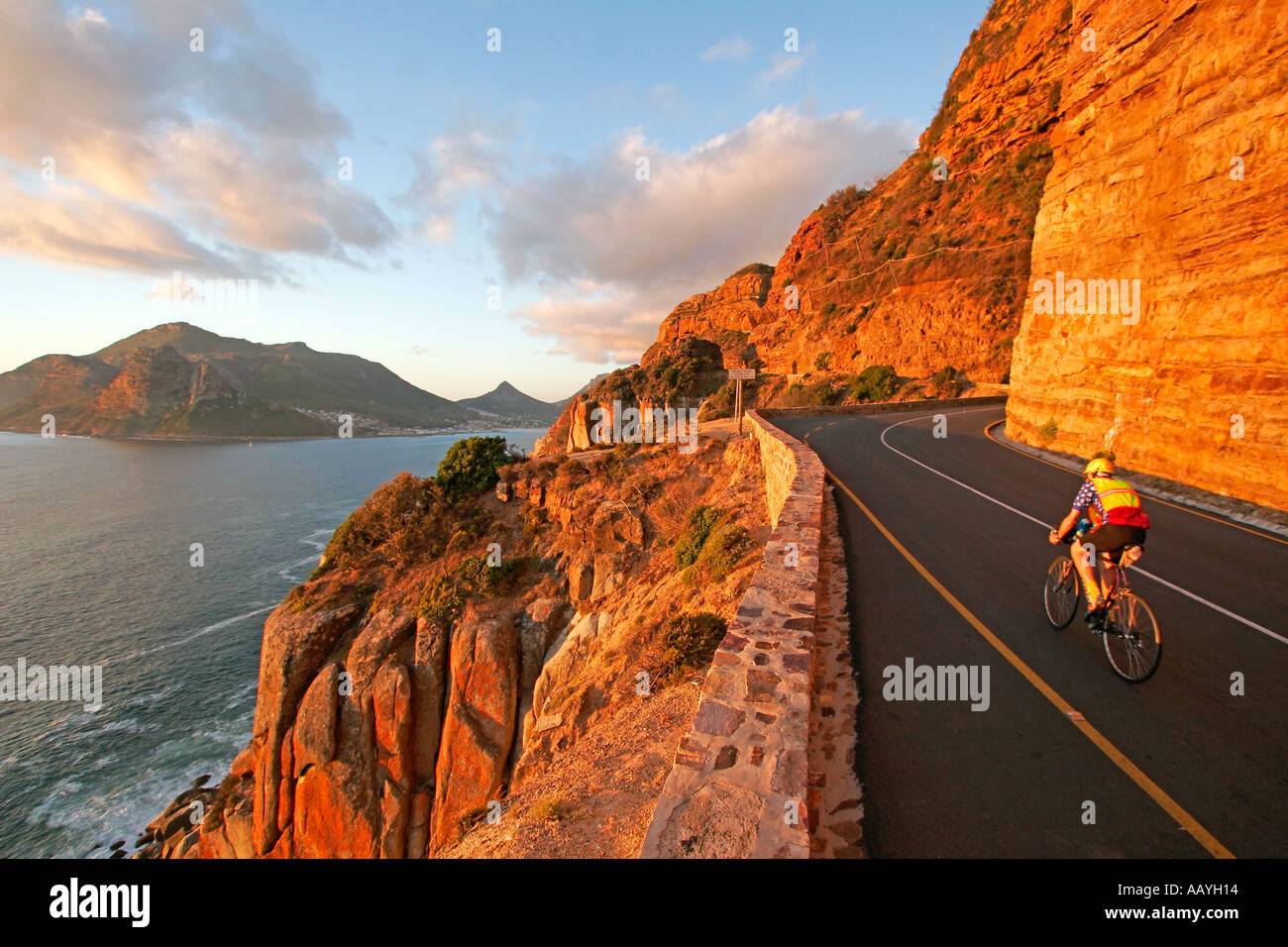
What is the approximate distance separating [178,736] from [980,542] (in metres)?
37.5

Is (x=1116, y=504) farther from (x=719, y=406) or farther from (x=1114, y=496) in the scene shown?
(x=719, y=406)

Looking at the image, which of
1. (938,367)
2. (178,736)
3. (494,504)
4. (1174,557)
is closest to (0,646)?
(178,736)

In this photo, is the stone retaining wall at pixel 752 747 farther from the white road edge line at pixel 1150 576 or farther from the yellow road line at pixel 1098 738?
the white road edge line at pixel 1150 576

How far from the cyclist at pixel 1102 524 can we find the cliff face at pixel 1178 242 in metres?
8.69

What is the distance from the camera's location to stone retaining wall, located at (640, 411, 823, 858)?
9.51 feet

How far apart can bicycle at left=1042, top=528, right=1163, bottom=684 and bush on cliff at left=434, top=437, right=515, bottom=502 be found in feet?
75.5

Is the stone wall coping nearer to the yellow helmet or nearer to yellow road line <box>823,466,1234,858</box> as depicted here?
yellow road line <box>823,466,1234,858</box>

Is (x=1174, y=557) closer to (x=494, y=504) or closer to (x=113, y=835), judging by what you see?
(x=494, y=504)

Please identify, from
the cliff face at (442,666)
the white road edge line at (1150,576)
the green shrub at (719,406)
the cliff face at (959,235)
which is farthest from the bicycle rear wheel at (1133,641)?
the cliff face at (959,235)

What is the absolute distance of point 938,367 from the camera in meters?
45.6

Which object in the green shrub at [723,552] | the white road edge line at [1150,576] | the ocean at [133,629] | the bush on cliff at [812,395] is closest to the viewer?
the white road edge line at [1150,576]

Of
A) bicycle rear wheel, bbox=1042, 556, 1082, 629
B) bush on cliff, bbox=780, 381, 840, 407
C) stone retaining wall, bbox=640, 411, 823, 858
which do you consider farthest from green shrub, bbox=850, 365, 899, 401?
stone retaining wall, bbox=640, 411, 823, 858

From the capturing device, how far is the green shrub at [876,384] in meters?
43.2

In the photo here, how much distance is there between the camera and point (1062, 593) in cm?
612
